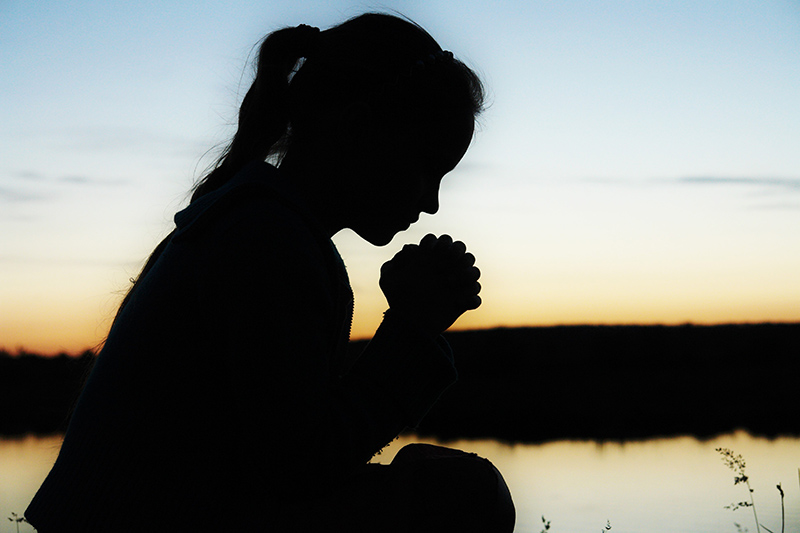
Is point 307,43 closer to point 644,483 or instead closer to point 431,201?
point 431,201

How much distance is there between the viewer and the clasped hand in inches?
55.8

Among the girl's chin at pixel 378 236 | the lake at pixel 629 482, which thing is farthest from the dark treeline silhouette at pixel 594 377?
the girl's chin at pixel 378 236

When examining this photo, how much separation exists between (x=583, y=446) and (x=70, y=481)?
858 cm

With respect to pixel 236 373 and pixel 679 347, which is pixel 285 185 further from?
pixel 679 347

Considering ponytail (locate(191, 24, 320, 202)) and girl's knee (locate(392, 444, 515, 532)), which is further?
ponytail (locate(191, 24, 320, 202))

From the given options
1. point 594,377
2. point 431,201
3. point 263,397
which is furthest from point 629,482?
point 594,377

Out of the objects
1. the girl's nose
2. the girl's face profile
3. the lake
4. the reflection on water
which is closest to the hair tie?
the girl's face profile

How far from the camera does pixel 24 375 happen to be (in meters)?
15.4

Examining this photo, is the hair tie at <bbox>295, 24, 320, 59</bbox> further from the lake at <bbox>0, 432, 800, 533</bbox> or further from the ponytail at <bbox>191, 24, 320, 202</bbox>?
the lake at <bbox>0, 432, 800, 533</bbox>

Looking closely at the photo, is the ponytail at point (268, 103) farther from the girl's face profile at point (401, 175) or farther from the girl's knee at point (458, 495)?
the girl's knee at point (458, 495)

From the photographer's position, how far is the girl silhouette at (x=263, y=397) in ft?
3.72

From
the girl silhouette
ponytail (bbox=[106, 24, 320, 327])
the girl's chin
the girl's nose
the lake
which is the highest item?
ponytail (bbox=[106, 24, 320, 327])

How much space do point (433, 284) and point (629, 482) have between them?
18.4ft

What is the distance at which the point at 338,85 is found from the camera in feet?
5.03
